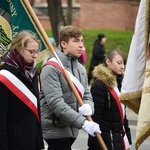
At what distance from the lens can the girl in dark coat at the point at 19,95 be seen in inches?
193

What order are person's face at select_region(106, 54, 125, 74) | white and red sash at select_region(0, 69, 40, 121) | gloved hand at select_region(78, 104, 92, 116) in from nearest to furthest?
1. white and red sash at select_region(0, 69, 40, 121)
2. gloved hand at select_region(78, 104, 92, 116)
3. person's face at select_region(106, 54, 125, 74)

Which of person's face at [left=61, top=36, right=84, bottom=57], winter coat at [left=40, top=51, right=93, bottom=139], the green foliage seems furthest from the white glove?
the green foliage

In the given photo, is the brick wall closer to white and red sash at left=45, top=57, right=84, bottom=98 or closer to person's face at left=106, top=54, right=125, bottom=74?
person's face at left=106, top=54, right=125, bottom=74

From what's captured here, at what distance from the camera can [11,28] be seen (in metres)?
5.61

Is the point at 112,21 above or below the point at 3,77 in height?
below

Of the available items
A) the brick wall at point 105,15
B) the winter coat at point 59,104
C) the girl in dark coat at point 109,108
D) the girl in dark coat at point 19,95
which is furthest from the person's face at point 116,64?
the brick wall at point 105,15

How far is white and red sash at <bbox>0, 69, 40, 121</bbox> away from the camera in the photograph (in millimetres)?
4922

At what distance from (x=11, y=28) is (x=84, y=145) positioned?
15.1ft

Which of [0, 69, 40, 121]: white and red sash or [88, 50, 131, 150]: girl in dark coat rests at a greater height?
[0, 69, 40, 121]: white and red sash

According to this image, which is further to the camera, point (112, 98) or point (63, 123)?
point (112, 98)

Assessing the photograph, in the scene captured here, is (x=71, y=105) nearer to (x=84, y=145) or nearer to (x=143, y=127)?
(x=143, y=127)

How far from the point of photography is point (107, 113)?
6.33m

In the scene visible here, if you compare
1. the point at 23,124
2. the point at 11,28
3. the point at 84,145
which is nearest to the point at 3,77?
the point at 23,124

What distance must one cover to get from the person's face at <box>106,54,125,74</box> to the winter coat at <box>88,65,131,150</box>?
10 centimetres
